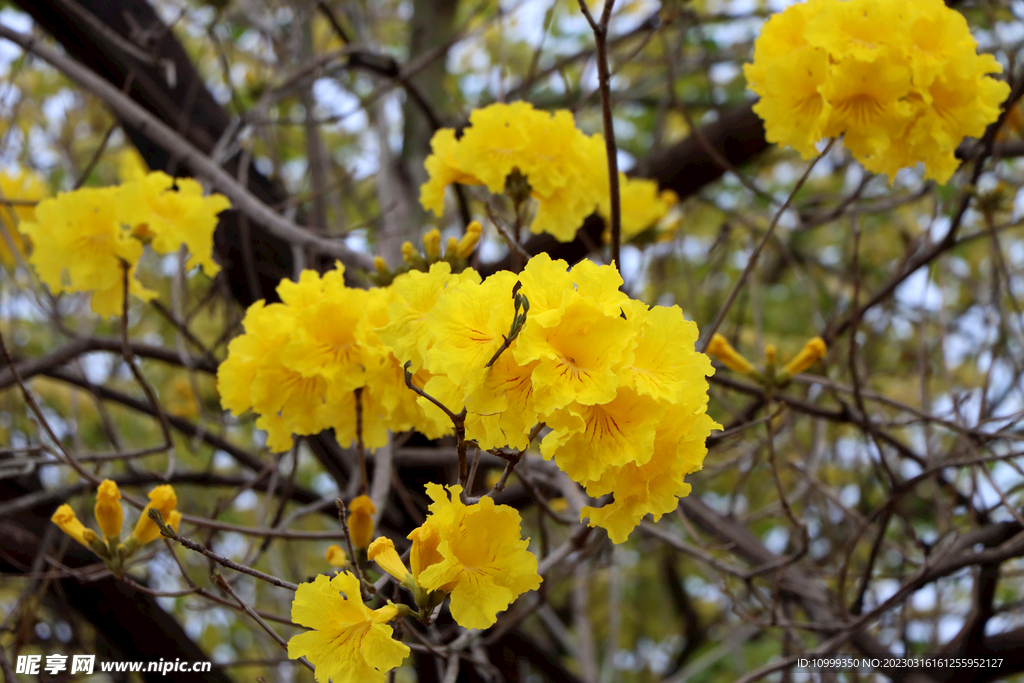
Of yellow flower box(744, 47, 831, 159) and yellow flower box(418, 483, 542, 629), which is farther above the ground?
yellow flower box(744, 47, 831, 159)

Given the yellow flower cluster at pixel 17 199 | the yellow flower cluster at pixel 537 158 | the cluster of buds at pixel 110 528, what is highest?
the yellow flower cluster at pixel 17 199

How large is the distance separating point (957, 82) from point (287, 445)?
1.69 metres

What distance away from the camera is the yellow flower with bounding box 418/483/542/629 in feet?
3.92

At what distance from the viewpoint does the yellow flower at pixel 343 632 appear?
1225mm

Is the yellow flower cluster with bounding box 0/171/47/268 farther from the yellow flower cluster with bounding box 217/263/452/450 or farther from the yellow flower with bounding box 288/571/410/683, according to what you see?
the yellow flower with bounding box 288/571/410/683

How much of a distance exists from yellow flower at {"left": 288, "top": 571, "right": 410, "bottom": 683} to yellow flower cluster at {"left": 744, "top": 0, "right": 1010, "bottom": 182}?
1348 millimetres

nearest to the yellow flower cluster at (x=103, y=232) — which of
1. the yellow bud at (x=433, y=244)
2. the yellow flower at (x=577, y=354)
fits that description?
the yellow bud at (x=433, y=244)

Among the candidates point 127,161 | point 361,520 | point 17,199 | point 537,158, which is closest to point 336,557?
point 361,520

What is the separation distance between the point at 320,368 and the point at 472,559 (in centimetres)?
52

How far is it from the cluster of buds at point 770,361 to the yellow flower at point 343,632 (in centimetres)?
121

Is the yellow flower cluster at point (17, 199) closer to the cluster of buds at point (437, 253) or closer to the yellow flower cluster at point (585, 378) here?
the cluster of buds at point (437, 253)

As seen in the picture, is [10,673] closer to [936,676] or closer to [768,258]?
[936,676]

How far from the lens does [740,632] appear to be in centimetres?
354

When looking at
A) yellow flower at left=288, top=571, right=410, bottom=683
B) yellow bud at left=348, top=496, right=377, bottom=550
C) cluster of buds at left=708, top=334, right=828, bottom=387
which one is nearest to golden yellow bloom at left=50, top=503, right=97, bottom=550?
yellow bud at left=348, top=496, right=377, bottom=550
